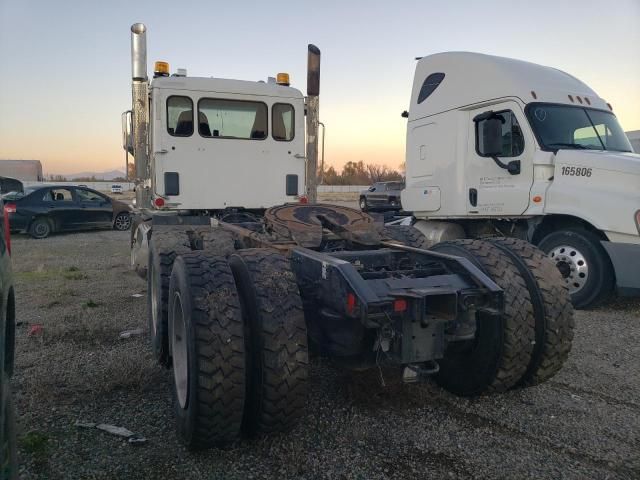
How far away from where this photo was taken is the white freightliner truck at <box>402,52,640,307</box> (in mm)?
6484

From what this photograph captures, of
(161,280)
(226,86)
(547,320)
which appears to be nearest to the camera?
(547,320)

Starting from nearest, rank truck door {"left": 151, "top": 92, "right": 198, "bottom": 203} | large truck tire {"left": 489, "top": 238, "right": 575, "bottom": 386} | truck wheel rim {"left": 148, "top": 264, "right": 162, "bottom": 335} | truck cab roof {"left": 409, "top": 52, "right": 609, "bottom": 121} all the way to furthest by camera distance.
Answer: large truck tire {"left": 489, "top": 238, "right": 575, "bottom": 386} < truck wheel rim {"left": 148, "top": 264, "right": 162, "bottom": 335} < truck door {"left": 151, "top": 92, "right": 198, "bottom": 203} < truck cab roof {"left": 409, "top": 52, "right": 609, "bottom": 121}

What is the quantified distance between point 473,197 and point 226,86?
13.3ft

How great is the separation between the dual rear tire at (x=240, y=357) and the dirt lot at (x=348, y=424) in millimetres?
226

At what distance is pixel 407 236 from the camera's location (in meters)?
5.16

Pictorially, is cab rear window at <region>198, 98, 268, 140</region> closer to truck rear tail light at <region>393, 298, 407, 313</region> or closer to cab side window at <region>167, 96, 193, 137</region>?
cab side window at <region>167, 96, 193, 137</region>

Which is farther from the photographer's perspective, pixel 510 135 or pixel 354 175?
pixel 354 175

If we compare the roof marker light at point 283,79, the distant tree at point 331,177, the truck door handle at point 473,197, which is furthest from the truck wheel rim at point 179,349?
the distant tree at point 331,177

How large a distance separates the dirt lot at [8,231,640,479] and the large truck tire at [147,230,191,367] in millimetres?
229

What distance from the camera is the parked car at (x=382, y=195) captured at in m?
→ 23.3

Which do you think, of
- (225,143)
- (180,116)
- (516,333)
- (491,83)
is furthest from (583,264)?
(180,116)

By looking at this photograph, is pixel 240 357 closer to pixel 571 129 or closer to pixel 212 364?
pixel 212 364

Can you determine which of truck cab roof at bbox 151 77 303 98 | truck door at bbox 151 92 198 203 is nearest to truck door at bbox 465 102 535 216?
truck cab roof at bbox 151 77 303 98

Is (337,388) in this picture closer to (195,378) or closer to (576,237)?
(195,378)
